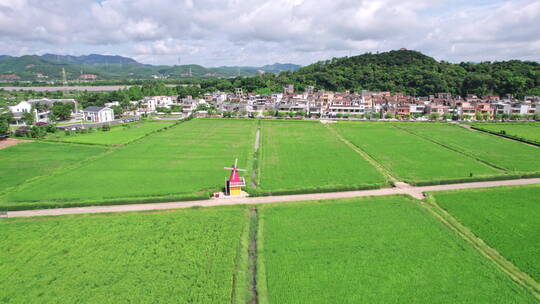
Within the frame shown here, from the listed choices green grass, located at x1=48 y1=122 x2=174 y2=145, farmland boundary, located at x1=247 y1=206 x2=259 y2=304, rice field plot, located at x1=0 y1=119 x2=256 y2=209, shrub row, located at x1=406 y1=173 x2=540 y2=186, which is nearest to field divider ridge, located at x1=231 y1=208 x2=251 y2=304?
farmland boundary, located at x1=247 y1=206 x2=259 y2=304

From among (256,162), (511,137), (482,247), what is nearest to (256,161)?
(256,162)

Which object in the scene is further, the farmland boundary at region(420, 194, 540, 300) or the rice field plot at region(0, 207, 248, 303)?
the farmland boundary at region(420, 194, 540, 300)

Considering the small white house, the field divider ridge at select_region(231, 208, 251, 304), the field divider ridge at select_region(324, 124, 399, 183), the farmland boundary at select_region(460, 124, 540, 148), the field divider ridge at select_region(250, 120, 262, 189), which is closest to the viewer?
the field divider ridge at select_region(231, 208, 251, 304)

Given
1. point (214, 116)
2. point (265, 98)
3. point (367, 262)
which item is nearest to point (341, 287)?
point (367, 262)

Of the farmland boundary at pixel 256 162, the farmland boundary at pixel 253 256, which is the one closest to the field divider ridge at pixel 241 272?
the farmland boundary at pixel 253 256

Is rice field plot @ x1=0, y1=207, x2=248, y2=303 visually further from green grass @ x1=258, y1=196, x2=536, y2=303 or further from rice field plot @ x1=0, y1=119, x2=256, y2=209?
rice field plot @ x1=0, y1=119, x2=256, y2=209

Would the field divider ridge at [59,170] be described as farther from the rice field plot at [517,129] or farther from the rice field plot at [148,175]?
the rice field plot at [517,129]

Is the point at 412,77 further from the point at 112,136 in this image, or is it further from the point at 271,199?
the point at 271,199
